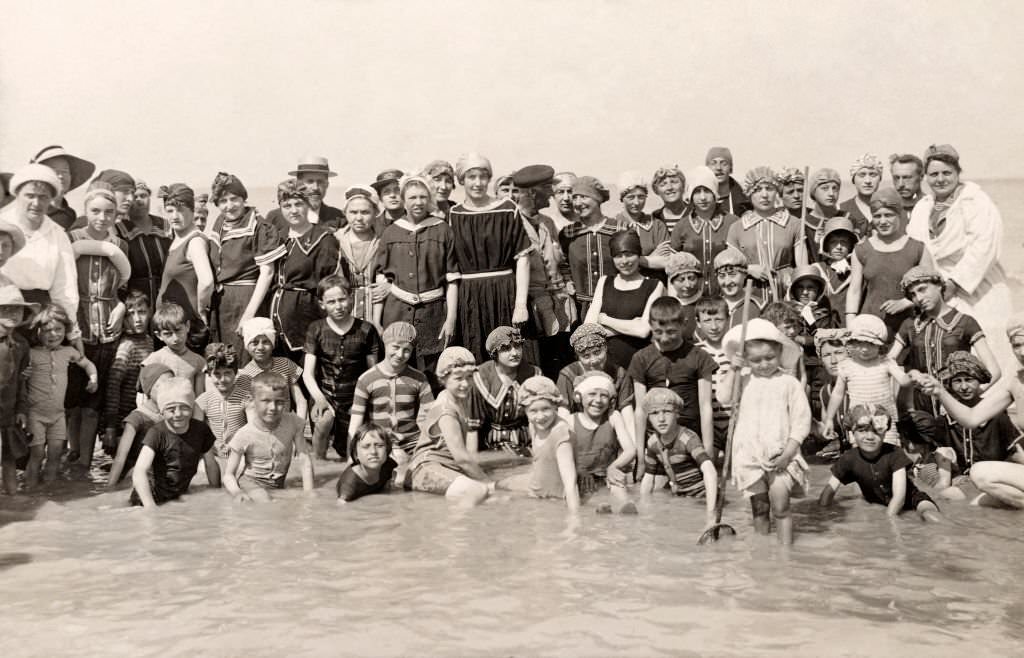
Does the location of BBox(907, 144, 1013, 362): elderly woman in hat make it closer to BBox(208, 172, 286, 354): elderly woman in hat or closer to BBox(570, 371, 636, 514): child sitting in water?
BBox(570, 371, 636, 514): child sitting in water

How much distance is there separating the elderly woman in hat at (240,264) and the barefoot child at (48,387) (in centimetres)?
125

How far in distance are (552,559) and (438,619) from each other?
3.58ft

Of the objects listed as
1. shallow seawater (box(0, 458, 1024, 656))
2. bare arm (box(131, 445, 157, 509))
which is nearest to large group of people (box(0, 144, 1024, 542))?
bare arm (box(131, 445, 157, 509))

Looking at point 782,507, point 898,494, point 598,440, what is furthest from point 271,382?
point 898,494

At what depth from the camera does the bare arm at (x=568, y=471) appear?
7258mm

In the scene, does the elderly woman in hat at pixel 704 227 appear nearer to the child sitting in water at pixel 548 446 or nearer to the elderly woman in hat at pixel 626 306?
the elderly woman in hat at pixel 626 306

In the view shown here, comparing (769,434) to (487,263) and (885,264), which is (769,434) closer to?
(885,264)

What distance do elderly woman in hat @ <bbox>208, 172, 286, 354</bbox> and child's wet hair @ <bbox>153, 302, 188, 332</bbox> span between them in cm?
53

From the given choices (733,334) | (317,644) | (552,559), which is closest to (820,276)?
(733,334)

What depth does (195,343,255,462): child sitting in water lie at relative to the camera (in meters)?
8.20

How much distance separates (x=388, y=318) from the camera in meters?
8.88

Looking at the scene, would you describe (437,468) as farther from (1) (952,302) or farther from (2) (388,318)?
(1) (952,302)

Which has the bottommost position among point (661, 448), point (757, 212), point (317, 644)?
point (317, 644)

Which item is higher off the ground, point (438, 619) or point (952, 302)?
point (952, 302)
